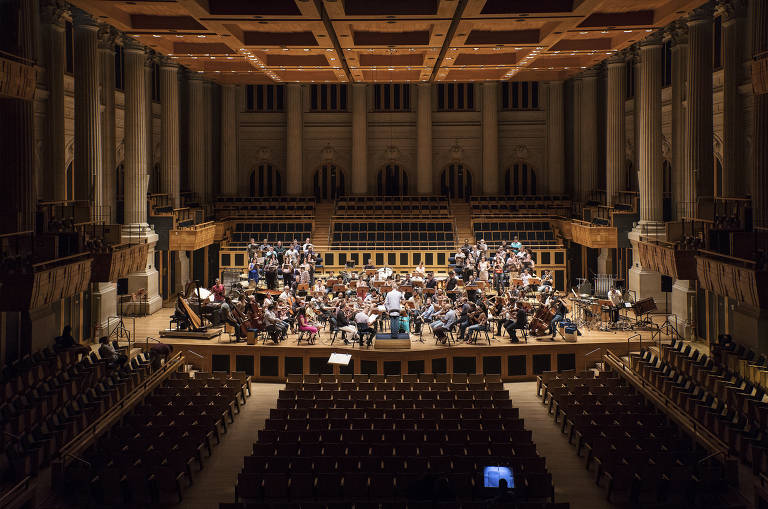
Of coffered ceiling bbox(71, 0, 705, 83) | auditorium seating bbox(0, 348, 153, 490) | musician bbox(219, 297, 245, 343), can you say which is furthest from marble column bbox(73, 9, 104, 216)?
auditorium seating bbox(0, 348, 153, 490)

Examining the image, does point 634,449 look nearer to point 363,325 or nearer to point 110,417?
point 363,325

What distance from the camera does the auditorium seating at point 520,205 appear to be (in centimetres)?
2944

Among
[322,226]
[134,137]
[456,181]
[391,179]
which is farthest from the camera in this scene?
[391,179]

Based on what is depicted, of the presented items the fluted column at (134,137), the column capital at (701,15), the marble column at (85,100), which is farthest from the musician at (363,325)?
the column capital at (701,15)

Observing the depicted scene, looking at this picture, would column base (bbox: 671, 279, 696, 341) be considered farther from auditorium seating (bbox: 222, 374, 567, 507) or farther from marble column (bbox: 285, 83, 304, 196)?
marble column (bbox: 285, 83, 304, 196)

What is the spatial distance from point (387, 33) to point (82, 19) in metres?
7.30

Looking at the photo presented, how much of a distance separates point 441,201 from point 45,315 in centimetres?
1809

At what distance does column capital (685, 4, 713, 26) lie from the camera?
1806 cm

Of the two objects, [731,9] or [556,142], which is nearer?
[731,9]

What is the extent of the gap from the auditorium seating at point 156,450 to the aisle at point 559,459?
17.1 ft

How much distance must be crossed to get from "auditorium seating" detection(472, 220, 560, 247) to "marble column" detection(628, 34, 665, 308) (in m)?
5.23

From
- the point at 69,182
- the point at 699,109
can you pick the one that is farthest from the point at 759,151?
the point at 69,182

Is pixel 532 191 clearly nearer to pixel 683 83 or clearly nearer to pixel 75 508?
pixel 683 83

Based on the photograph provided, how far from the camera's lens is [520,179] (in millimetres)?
32844
